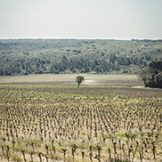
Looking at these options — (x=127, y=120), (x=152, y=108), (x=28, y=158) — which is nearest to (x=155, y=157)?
(x=28, y=158)

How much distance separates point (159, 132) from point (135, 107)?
1794 cm

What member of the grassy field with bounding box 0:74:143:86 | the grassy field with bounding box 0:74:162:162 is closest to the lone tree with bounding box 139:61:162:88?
the grassy field with bounding box 0:74:143:86

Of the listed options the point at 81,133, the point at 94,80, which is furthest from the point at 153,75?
the point at 81,133

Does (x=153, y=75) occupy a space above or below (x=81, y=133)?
below

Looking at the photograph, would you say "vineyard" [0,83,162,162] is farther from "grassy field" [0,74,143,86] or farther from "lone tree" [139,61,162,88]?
"grassy field" [0,74,143,86]

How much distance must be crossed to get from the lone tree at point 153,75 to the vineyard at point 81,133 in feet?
114

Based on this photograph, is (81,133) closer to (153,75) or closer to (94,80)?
(153,75)

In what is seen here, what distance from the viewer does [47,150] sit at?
25.9m

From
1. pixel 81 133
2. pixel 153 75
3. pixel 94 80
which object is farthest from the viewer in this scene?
pixel 94 80

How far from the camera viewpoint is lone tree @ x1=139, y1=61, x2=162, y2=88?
287ft

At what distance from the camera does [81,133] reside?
33344 millimetres

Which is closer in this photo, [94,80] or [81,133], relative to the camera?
[81,133]

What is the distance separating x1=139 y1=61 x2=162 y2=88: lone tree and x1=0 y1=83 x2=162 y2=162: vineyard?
114ft

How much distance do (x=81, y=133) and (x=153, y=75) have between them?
5800 cm
